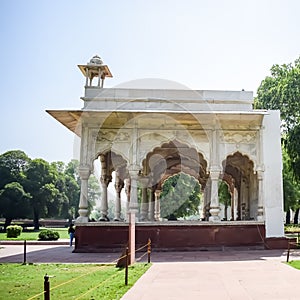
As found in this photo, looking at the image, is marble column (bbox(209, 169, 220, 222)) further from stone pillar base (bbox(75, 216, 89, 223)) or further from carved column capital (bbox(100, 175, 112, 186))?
carved column capital (bbox(100, 175, 112, 186))

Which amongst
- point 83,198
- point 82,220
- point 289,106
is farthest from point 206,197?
point 82,220

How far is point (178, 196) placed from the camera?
42.0 metres

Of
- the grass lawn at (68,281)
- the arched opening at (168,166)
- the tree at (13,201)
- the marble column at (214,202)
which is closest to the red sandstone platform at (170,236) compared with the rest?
the marble column at (214,202)

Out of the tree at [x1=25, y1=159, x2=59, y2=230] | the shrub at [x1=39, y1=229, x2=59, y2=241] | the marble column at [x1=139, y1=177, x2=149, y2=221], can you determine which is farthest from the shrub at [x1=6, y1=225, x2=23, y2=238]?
the tree at [x1=25, y1=159, x2=59, y2=230]

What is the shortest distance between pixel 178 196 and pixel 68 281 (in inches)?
1371

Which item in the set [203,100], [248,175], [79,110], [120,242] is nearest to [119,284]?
[120,242]

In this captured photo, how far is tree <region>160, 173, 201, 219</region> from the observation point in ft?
136

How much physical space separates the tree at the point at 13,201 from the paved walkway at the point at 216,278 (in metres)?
36.2

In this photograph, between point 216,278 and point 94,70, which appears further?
point 94,70

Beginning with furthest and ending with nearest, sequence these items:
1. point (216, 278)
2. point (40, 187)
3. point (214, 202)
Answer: point (40, 187)
point (214, 202)
point (216, 278)

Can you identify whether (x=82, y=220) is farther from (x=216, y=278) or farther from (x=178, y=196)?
(x=178, y=196)

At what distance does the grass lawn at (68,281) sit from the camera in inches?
282

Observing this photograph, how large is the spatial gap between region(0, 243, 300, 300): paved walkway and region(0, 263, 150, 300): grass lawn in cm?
36

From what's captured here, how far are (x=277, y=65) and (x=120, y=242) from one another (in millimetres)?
16696
